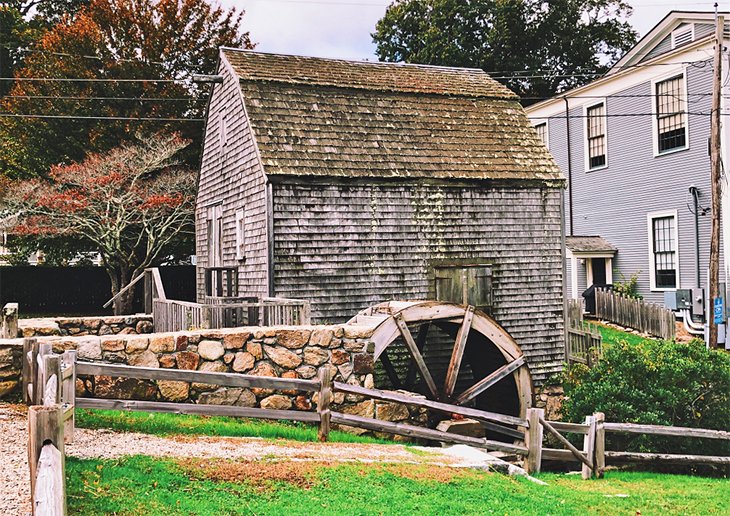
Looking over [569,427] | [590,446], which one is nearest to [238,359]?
[569,427]

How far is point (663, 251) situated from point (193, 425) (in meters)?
16.1

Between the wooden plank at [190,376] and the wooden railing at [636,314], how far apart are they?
12.6m

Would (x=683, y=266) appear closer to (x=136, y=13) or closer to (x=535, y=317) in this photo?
(x=535, y=317)

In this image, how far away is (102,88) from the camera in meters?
25.5

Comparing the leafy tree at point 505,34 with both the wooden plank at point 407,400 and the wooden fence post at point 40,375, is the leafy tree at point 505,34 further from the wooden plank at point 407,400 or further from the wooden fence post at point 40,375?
the wooden fence post at point 40,375

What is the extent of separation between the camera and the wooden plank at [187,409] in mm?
7188

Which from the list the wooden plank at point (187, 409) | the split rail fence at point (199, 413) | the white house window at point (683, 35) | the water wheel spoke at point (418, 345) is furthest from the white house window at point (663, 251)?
the wooden plank at point (187, 409)

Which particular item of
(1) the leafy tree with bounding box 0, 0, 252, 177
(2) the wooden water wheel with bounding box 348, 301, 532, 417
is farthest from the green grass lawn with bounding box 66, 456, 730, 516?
(1) the leafy tree with bounding box 0, 0, 252, 177

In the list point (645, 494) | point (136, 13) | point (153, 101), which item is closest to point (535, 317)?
point (645, 494)

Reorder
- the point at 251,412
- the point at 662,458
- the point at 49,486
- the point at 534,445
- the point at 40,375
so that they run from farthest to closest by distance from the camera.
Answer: the point at 662,458 < the point at 534,445 < the point at 251,412 < the point at 40,375 < the point at 49,486

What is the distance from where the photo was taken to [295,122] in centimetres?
1475

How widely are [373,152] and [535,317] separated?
4914 mm

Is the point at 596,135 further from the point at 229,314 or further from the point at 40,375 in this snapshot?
the point at 40,375

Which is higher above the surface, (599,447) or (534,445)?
(534,445)
